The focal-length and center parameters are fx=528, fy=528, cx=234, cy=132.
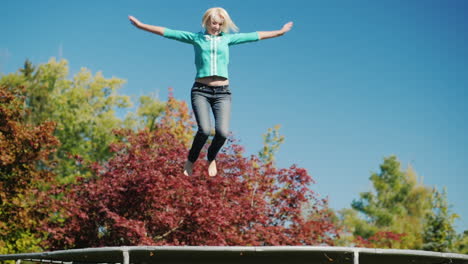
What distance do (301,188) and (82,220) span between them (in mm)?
6998

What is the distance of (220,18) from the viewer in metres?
5.74

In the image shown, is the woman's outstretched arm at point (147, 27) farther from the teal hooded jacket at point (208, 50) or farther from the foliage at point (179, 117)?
the foliage at point (179, 117)

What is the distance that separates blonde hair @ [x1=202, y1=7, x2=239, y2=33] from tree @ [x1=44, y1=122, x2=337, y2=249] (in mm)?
8699

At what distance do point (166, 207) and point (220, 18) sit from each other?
9600mm

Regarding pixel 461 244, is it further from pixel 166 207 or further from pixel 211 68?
pixel 211 68

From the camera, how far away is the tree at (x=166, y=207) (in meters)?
14.2

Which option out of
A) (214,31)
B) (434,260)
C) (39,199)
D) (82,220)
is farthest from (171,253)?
(39,199)

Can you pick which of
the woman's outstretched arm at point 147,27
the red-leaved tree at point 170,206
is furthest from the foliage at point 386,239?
the woman's outstretched arm at point 147,27

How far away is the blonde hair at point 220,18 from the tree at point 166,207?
870 centimetres

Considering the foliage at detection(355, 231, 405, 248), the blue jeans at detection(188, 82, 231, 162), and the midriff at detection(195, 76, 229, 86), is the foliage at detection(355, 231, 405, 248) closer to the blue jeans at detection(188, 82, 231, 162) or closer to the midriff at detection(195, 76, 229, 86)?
the blue jeans at detection(188, 82, 231, 162)

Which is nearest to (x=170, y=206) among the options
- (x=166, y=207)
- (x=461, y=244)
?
(x=166, y=207)

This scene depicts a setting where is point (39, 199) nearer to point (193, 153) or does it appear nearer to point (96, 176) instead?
point (96, 176)

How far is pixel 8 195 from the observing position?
16.8 meters

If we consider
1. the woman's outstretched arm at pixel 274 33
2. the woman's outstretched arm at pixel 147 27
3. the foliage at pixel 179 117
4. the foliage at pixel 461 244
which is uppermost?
the foliage at pixel 179 117
